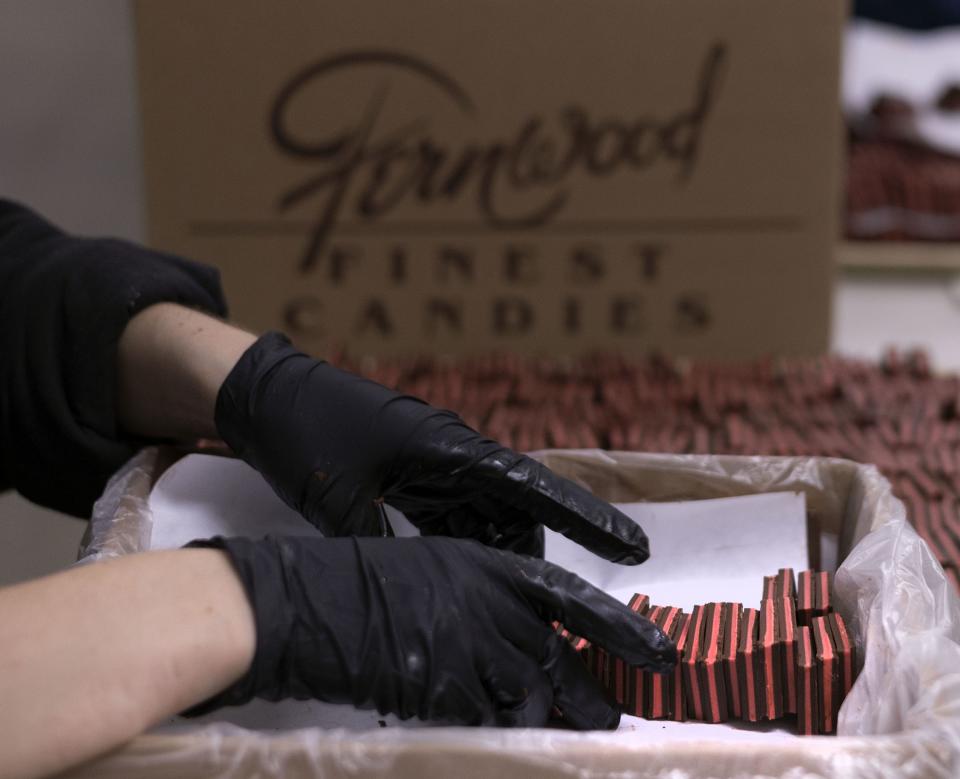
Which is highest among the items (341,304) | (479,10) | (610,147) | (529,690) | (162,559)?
(479,10)

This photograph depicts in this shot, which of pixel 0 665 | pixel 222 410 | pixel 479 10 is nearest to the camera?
pixel 0 665

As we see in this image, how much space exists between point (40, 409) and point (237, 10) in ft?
4.28

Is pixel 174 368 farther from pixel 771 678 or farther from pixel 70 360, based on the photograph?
pixel 771 678

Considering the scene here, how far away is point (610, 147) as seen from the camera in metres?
2.31

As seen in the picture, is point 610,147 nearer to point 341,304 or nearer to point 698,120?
point 698,120

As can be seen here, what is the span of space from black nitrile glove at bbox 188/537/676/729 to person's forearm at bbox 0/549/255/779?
3 centimetres

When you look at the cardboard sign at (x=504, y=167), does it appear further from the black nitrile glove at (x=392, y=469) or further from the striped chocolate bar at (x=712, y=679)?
the striped chocolate bar at (x=712, y=679)

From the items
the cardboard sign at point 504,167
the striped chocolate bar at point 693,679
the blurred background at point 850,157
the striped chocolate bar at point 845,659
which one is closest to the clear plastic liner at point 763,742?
the striped chocolate bar at point 845,659

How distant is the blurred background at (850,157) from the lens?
2385 millimetres

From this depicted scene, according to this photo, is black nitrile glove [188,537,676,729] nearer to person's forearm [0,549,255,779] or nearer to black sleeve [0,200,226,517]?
person's forearm [0,549,255,779]

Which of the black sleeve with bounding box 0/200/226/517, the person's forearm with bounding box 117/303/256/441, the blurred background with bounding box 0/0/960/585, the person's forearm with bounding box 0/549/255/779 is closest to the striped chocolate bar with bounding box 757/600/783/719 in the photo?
the person's forearm with bounding box 0/549/255/779

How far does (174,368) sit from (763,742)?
770 mm

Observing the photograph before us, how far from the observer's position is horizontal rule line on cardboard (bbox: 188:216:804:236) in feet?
7.59

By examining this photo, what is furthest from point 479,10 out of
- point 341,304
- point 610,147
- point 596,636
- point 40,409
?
point 596,636
